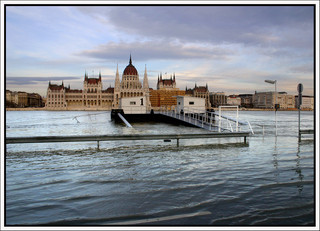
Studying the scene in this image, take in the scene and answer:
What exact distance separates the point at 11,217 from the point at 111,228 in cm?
233

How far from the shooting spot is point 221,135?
14.5m

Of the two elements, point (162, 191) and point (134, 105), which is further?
point (134, 105)

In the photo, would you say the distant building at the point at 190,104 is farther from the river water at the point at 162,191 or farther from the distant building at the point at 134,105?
the river water at the point at 162,191

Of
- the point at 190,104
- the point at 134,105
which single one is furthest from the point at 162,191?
the point at 134,105

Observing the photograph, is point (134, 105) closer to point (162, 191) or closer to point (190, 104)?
point (190, 104)

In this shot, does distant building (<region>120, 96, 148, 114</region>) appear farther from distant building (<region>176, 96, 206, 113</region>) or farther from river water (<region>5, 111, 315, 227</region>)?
river water (<region>5, 111, 315, 227</region>)

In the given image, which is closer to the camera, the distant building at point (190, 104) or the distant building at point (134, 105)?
the distant building at point (190, 104)

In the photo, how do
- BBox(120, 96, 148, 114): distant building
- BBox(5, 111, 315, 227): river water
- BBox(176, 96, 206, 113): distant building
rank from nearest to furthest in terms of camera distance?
BBox(5, 111, 315, 227): river water, BBox(176, 96, 206, 113): distant building, BBox(120, 96, 148, 114): distant building

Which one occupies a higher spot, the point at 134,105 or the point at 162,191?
the point at 134,105

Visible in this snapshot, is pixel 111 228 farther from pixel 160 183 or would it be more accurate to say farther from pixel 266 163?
pixel 266 163

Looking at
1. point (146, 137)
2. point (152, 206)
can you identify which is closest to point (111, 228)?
point (152, 206)

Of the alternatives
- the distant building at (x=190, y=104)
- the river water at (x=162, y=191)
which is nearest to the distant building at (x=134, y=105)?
the distant building at (x=190, y=104)

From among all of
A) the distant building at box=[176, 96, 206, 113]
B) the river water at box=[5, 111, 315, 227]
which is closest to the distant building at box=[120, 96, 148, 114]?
the distant building at box=[176, 96, 206, 113]

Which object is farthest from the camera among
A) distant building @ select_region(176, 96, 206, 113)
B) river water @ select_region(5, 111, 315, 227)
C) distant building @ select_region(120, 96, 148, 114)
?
distant building @ select_region(120, 96, 148, 114)
